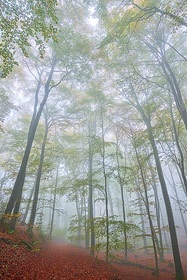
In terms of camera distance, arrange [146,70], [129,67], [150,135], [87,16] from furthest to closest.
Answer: [87,16] < [146,70] < [129,67] < [150,135]

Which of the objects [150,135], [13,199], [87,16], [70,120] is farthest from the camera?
[70,120]

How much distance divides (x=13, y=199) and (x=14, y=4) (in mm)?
7641

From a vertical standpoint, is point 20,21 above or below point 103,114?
below

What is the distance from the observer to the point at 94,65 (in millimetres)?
10016

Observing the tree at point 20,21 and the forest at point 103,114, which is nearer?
the tree at point 20,21

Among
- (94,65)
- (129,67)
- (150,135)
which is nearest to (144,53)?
(129,67)

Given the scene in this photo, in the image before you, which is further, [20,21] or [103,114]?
[103,114]

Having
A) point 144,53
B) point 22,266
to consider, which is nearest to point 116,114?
point 144,53

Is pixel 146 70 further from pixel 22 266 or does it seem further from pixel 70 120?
pixel 22 266

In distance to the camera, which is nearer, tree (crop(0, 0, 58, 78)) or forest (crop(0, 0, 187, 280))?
tree (crop(0, 0, 58, 78))

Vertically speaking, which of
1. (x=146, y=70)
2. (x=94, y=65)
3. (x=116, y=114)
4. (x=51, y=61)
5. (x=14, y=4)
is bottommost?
(x=14, y=4)

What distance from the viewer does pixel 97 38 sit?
34.8 ft

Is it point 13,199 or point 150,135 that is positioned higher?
point 150,135

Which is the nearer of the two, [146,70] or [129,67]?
[129,67]
